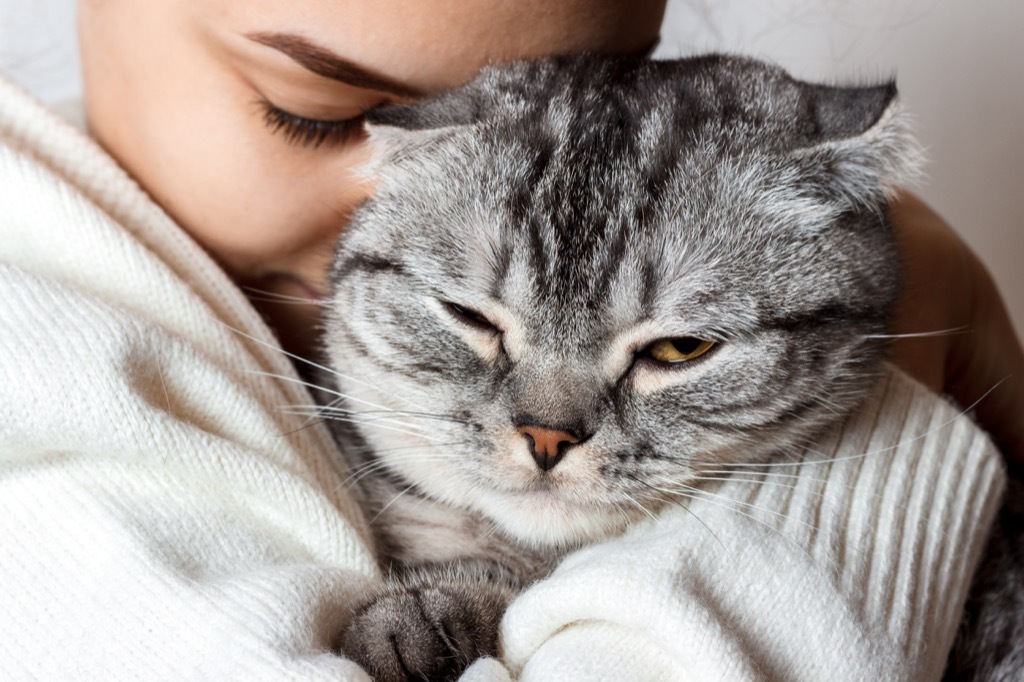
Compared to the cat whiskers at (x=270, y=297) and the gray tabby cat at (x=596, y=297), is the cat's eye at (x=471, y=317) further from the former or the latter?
the cat whiskers at (x=270, y=297)

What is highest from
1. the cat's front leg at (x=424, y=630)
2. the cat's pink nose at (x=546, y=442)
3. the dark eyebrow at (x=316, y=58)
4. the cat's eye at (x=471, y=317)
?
the dark eyebrow at (x=316, y=58)

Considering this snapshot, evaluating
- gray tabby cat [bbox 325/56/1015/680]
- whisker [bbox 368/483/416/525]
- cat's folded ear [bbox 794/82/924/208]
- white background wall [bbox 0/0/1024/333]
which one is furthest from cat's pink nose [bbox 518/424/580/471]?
white background wall [bbox 0/0/1024/333]

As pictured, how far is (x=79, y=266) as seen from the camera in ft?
3.02

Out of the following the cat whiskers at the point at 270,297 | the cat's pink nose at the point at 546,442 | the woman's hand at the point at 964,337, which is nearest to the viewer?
the cat's pink nose at the point at 546,442

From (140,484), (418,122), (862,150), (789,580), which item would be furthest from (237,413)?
(862,150)

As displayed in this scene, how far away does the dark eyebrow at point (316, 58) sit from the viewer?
0.93 meters

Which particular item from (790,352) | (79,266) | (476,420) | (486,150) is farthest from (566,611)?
(79,266)

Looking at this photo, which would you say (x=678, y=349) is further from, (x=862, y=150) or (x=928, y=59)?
(x=928, y=59)

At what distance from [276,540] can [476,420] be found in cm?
21

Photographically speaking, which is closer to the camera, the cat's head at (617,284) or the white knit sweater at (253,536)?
the white knit sweater at (253,536)

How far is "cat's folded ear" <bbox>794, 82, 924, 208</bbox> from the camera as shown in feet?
2.87

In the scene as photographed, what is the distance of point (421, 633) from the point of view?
30.0 inches

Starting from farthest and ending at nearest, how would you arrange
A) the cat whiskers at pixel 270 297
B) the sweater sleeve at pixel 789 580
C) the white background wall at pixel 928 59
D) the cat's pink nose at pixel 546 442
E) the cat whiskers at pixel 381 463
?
the white background wall at pixel 928 59
the cat whiskers at pixel 270 297
the cat whiskers at pixel 381 463
the cat's pink nose at pixel 546 442
the sweater sleeve at pixel 789 580

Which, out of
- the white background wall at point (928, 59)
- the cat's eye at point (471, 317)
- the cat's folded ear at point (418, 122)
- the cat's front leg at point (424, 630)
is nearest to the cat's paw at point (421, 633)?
the cat's front leg at point (424, 630)
